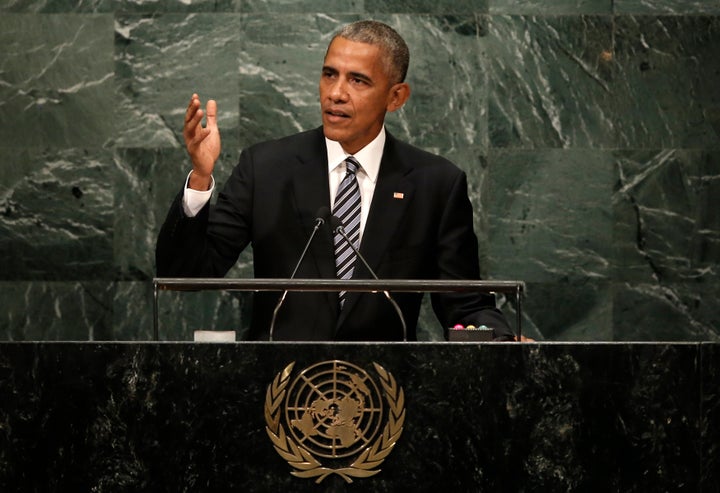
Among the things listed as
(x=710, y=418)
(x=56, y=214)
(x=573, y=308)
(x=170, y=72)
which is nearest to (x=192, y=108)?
(x=710, y=418)

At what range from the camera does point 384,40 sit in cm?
421

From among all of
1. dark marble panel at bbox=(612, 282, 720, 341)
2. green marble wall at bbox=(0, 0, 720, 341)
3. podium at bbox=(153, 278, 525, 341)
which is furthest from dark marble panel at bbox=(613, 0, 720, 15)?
podium at bbox=(153, 278, 525, 341)

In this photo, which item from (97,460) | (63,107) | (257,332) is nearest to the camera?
(97,460)

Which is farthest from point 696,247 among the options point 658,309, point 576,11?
point 576,11

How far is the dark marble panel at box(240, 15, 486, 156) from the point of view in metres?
5.63

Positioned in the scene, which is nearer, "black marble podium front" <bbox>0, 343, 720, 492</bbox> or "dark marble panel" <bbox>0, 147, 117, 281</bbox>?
"black marble podium front" <bbox>0, 343, 720, 492</bbox>

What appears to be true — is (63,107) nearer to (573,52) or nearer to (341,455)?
(573,52)

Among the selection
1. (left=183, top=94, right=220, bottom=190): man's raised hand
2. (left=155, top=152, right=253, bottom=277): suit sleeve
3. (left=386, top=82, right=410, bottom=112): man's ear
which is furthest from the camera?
(left=386, top=82, right=410, bottom=112): man's ear

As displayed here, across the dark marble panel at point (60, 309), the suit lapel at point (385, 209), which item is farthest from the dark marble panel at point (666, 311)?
the dark marble panel at point (60, 309)

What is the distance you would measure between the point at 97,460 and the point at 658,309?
3563mm

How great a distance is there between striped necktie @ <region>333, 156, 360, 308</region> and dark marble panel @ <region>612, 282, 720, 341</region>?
6.63ft

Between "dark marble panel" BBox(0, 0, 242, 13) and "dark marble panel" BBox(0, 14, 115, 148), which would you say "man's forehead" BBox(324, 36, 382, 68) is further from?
"dark marble panel" BBox(0, 14, 115, 148)

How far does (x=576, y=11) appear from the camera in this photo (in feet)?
18.6

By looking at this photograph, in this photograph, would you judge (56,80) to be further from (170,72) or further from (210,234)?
(210,234)
